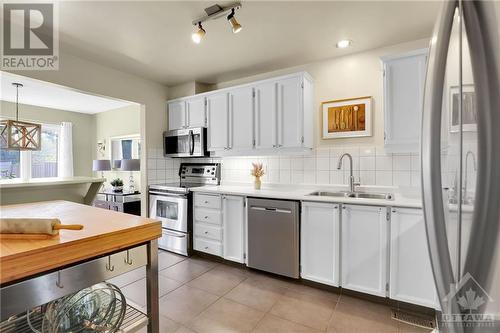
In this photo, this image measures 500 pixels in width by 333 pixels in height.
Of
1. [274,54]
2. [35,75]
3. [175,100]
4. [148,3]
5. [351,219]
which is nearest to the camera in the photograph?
[148,3]

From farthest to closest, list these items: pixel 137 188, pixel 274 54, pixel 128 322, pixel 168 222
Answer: pixel 137 188 → pixel 168 222 → pixel 274 54 → pixel 128 322

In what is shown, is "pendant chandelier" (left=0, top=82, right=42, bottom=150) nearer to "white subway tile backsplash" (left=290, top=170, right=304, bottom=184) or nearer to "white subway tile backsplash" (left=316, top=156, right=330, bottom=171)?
"white subway tile backsplash" (left=290, top=170, right=304, bottom=184)

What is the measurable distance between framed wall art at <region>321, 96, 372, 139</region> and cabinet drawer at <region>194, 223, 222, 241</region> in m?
1.79

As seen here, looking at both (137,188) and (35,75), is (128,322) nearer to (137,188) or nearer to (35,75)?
(35,75)

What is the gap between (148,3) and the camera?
1.94 metres

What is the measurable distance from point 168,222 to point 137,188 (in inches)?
91.4

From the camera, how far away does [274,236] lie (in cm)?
256

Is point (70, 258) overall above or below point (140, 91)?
below

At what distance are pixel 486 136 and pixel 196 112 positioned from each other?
3527mm

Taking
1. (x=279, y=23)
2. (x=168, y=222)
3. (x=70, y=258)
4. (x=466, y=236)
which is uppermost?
(x=279, y=23)

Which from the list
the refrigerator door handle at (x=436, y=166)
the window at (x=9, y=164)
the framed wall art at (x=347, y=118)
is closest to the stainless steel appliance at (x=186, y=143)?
the framed wall art at (x=347, y=118)

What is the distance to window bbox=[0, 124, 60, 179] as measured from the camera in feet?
16.0

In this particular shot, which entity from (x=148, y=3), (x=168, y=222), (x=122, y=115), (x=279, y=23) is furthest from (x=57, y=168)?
(x=279, y=23)

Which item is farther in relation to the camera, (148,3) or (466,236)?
(148,3)
